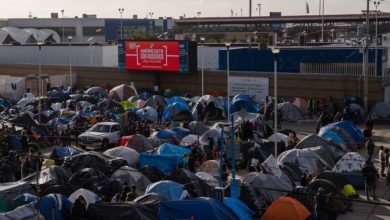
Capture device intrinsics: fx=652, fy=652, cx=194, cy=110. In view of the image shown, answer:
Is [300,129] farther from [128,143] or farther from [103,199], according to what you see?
[103,199]

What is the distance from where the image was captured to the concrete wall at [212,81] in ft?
115

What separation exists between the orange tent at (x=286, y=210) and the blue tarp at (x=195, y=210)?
2.37 metres

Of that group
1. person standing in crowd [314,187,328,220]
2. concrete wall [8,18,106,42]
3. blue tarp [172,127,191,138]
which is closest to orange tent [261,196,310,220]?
person standing in crowd [314,187,328,220]

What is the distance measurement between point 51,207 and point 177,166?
6.16 meters

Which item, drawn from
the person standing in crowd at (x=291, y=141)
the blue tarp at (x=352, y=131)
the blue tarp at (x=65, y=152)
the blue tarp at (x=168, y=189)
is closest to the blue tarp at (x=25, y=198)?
the blue tarp at (x=168, y=189)

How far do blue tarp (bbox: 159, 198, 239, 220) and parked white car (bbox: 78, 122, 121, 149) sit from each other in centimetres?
1325

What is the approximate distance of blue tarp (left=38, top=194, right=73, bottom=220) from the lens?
1454 centimetres

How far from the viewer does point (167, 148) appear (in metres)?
21.5

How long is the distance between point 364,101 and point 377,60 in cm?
358

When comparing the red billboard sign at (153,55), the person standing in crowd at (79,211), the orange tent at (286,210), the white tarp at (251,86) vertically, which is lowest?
the orange tent at (286,210)

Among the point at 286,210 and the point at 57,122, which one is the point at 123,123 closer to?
the point at 57,122

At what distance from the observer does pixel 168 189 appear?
16.0 metres

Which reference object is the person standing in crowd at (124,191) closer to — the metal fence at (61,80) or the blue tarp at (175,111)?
the blue tarp at (175,111)

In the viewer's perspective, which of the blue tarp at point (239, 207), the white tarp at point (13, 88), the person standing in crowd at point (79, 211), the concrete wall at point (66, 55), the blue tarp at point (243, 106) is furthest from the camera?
the concrete wall at point (66, 55)
